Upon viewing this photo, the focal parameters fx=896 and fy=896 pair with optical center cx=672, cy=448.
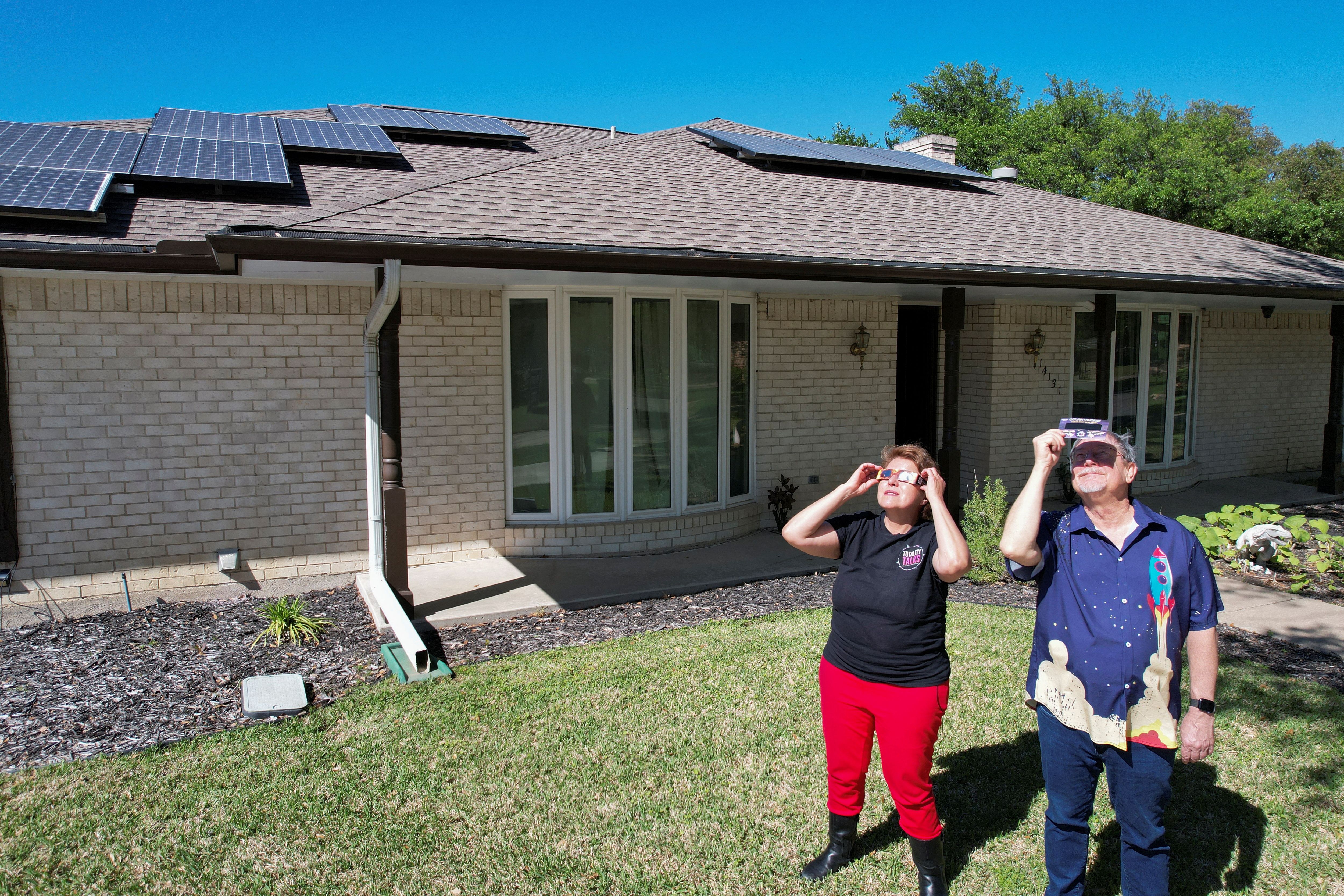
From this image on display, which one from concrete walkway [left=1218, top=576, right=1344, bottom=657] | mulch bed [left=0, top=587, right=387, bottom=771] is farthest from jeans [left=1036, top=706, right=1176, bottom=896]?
mulch bed [left=0, top=587, right=387, bottom=771]

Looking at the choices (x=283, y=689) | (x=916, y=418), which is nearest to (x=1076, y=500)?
(x=916, y=418)

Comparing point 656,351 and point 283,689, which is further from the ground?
point 656,351

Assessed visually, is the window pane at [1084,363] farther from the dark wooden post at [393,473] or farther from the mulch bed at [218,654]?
the dark wooden post at [393,473]

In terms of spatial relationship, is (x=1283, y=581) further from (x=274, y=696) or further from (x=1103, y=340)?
(x=274, y=696)

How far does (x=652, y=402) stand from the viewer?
8.42m

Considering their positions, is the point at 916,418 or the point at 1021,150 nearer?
the point at 916,418

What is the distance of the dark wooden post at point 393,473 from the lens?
6.18m

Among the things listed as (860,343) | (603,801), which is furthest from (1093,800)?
(860,343)

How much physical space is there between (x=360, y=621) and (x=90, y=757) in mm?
2175

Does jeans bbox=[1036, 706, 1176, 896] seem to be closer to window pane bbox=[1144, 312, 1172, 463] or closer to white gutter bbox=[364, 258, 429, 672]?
white gutter bbox=[364, 258, 429, 672]

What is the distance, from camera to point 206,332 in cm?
711

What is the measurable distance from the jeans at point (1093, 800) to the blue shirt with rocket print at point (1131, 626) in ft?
0.22

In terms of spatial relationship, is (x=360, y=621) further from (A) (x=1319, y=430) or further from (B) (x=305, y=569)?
(A) (x=1319, y=430)

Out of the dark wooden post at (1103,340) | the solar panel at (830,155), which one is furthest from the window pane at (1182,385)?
the solar panel at (830,155)
